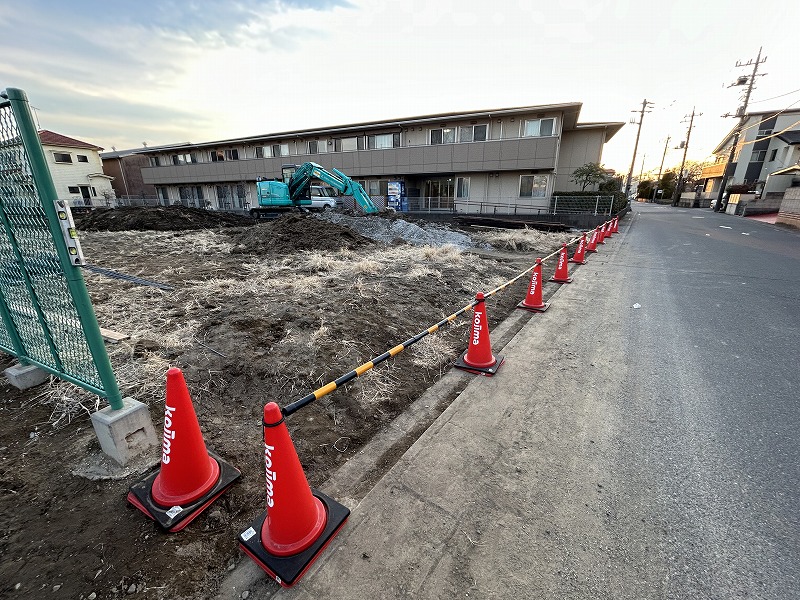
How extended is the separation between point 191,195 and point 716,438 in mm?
43611

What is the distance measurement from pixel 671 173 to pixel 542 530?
273 feet

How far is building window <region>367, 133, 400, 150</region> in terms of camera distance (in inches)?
1017

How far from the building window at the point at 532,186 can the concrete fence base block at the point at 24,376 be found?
24.8m

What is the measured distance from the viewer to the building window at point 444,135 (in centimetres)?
2424

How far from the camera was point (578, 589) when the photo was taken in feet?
5.84

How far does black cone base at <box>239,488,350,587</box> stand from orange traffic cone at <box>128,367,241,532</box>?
0.44 meters

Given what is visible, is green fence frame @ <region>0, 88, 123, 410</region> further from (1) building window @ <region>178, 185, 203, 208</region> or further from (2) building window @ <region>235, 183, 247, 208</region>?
(1) building window @ <region>178, 185, 203, 208</region>

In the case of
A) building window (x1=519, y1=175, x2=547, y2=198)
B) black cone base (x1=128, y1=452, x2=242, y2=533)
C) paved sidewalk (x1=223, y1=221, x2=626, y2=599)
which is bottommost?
paved sidewalk (x1=223, y1=221, x2=626, y2=599)

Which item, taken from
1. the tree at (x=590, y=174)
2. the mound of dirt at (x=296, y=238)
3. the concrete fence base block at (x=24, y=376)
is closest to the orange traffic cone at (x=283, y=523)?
the concrete fence base block at (x=24, y=376)

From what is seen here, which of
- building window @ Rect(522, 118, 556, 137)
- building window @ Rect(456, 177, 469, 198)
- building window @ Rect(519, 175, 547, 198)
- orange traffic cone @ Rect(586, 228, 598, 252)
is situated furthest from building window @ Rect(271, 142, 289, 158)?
orange traffic cone @ Rect(586, 228, 598, 252)

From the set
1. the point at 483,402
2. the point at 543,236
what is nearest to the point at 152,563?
the point at 483,402

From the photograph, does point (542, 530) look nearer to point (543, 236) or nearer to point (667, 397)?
point (667, 397)

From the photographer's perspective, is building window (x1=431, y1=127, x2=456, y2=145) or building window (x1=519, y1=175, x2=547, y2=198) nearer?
building window (x1=519, y1=175, x2=547, y2=198)

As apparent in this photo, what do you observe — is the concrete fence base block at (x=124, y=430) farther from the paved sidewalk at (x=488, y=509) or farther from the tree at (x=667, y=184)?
the tree at (x=667, y=184)
